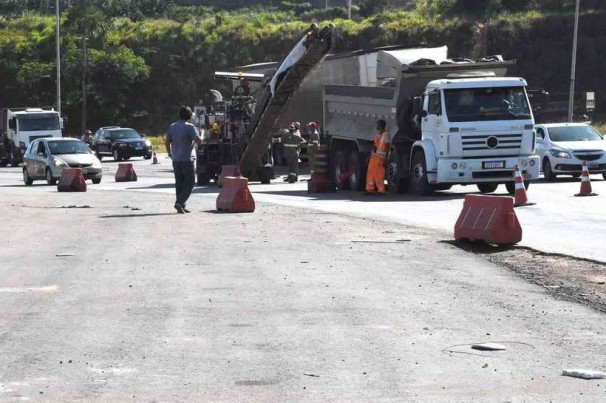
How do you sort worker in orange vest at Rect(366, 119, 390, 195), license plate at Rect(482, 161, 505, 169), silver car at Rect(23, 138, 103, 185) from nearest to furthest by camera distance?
license plate at Rect(482, 161, 505, 169) → worker in orange vest at Rect(366, 119, 390, 195) → silver car at Rect(23, 138, 103, 185)

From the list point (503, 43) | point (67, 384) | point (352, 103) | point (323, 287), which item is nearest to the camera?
point (67, 384)

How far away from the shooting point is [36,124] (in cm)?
5750

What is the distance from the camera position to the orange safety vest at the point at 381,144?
30.0 metres

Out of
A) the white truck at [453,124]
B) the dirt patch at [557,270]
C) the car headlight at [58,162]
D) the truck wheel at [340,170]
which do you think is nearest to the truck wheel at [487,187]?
the white truck at [453,124]

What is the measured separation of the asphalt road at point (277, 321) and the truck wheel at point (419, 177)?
9.47 metres

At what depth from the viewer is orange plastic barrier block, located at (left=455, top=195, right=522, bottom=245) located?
16547 mm

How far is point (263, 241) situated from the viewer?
58.6 feet

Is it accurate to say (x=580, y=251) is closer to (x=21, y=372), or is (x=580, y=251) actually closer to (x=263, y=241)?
(x=263, y=241)

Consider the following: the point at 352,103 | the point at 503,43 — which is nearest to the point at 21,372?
the point at 352,103

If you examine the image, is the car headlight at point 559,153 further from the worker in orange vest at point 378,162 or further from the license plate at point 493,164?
the license plate at point 493,164

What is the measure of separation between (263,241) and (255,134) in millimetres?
18379

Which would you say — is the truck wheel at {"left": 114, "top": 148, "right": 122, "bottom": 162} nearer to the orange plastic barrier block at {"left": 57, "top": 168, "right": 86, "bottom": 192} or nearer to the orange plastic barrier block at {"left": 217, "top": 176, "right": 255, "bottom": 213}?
the orange plastic barrier block at {"left": 57, "top": 168, "right": 86, "bottom": 192}

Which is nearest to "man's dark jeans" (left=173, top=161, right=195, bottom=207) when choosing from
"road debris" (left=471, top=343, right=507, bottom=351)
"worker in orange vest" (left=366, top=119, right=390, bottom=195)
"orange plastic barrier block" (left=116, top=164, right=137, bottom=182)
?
"worker in orange vest" (left=366, top=119, right=390, bottom=195)

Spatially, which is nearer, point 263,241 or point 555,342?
point 555,342
